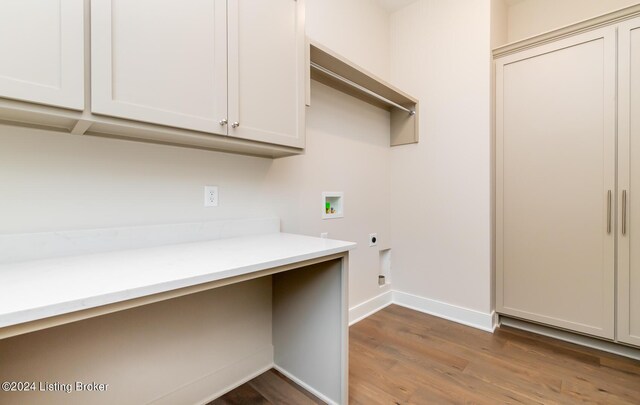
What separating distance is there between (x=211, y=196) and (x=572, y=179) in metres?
2.33

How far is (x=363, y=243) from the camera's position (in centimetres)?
246

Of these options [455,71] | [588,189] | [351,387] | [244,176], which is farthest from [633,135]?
[244,176]

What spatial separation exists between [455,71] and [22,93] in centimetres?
260

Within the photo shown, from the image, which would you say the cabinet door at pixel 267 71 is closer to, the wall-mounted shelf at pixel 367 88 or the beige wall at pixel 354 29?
the wall-mounted shelf at pixel 367 88

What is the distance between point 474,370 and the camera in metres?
1.70

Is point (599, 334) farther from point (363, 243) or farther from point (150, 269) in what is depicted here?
point (150, 269)

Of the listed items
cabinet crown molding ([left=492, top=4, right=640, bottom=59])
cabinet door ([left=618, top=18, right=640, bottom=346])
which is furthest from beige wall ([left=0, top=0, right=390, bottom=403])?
cabinet door ([left=618, top=18, right=640, bottom=346])

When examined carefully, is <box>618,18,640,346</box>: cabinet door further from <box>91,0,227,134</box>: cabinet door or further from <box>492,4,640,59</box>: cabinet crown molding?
<box>91,0,227,134</box>: cabinet door

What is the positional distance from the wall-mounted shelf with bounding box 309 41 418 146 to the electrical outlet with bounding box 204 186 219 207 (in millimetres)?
951

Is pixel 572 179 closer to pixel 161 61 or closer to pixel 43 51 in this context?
pixel 161 61

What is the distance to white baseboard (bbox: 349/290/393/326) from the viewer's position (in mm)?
2326

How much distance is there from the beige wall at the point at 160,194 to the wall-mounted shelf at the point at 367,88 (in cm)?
11

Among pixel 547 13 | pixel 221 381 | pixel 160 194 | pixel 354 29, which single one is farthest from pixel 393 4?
pixel 221 381

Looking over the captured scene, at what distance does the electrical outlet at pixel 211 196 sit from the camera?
1486mm
